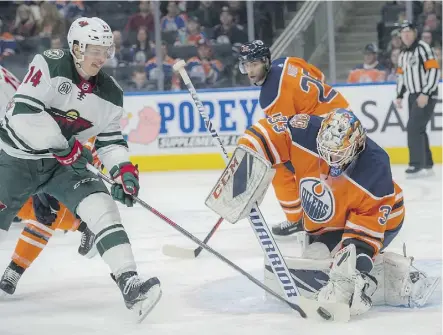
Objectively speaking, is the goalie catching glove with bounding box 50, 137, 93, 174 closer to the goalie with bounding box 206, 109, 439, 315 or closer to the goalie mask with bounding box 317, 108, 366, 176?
the goalie with bounding box 206, 109, 439, 315

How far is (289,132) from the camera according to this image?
356cm

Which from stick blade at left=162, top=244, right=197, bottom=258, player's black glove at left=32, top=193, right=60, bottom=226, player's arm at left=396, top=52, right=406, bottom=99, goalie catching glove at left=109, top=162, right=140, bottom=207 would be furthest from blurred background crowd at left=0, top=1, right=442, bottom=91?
goalie catching glove at left=109, top=162, right=140, bottom=207

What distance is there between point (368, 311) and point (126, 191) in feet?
3.16

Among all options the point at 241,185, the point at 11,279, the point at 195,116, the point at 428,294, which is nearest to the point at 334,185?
the point at 241,185

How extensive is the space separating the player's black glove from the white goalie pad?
89 centimetres

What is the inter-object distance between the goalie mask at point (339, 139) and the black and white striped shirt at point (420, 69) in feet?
14.0

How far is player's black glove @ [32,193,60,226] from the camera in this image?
406cm

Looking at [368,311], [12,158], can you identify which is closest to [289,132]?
[368,311]

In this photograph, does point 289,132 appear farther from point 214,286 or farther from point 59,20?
point 59,20

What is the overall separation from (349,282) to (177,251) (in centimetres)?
159

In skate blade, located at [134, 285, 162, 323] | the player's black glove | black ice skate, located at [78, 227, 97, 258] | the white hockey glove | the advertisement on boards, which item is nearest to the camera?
the white hockey glove

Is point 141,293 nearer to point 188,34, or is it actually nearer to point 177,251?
point 177,251

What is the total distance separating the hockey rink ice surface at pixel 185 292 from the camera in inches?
135

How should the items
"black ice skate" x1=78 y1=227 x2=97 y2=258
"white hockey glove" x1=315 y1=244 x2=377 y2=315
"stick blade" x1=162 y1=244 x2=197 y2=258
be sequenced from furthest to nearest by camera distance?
"stick blade" x1=162 y1=244 x2=197 y2=258
"black ice skate" x1=78 y1=227 x2=97 y2=258
"white hockey glove" x1=315 y1=244 x2=377 y2=315
